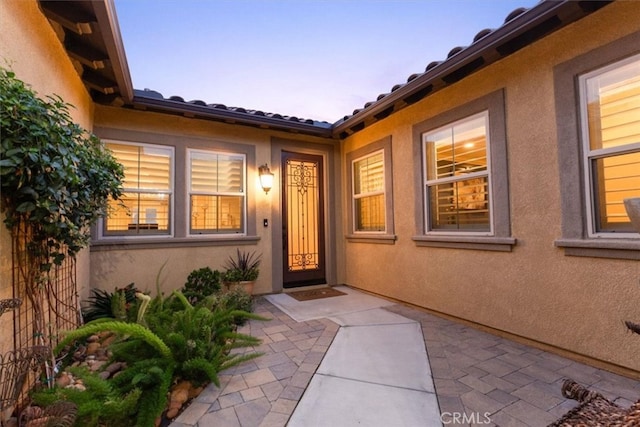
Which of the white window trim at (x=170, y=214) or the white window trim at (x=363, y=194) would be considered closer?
the white window trim at (x=170, y=214)

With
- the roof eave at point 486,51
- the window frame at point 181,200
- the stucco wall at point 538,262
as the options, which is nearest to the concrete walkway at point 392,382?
the stucco wall at point 538,262

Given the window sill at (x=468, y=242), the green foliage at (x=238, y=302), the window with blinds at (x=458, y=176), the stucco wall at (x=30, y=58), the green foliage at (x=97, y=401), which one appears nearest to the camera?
the green foliage at (x=97, y=401)

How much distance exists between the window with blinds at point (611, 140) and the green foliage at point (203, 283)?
4504 millimetres

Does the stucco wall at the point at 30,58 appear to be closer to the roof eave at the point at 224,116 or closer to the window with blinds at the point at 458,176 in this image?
the roof eave at the point at 224,116

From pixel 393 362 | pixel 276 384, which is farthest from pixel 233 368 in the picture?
pixel 393 362

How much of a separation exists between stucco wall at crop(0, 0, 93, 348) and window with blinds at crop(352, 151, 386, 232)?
4277mm

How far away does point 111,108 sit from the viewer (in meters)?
4.34

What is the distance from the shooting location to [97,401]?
5.98 feet

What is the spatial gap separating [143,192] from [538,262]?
17.2 ft

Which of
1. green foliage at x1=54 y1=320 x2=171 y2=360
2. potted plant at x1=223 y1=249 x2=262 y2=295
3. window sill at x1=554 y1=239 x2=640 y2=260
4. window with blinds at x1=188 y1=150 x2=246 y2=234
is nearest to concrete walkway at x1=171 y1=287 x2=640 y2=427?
green foliage at x1=54 y1=320 x2=171 y2=360

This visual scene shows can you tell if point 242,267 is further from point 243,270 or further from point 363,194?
point 363,194

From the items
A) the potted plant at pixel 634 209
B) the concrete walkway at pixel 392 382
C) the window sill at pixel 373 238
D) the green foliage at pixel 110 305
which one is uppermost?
the potted plant at pixel 634 209

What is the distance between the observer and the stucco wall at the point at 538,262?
8.13 ft

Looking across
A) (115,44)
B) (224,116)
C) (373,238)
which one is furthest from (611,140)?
(224,116)
